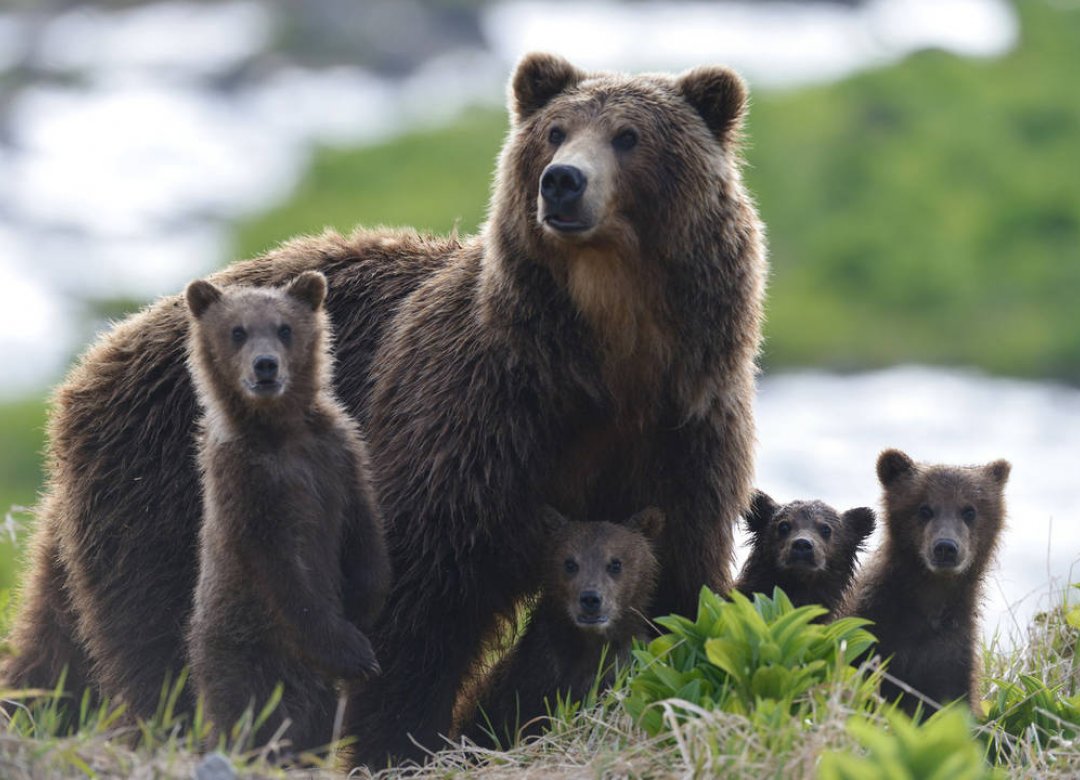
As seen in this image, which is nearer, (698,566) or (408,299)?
(698,566)

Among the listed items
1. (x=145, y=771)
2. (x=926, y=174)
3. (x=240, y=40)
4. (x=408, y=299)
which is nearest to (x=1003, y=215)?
(x=926, y=174)

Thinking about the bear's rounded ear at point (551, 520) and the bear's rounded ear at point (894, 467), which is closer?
the bear's rounded ear at point (551, 520)

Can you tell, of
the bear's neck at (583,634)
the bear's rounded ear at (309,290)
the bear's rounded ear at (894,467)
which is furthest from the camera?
the bear's rounded ear at (894,467)

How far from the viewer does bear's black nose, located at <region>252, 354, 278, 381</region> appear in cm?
635

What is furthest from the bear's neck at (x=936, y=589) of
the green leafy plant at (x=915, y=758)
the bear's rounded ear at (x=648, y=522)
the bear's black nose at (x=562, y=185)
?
the green leafy plant at (x=915, y=758)

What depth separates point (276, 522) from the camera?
249 inches

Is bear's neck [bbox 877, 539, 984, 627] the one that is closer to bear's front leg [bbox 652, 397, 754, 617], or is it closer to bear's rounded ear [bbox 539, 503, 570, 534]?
bear's front leg [bbox 652, 397, 754, 617]

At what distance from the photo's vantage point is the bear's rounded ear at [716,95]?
756 centimetres

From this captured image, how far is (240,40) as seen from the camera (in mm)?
43625

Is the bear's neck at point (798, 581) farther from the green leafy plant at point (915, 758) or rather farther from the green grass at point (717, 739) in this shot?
the green leafy plant at point (915, 758)

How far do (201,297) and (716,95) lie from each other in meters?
2.41

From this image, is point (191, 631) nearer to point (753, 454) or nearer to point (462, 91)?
point (753, 454)

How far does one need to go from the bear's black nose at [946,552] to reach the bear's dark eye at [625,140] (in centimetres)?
217

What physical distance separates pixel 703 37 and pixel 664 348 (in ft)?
118
